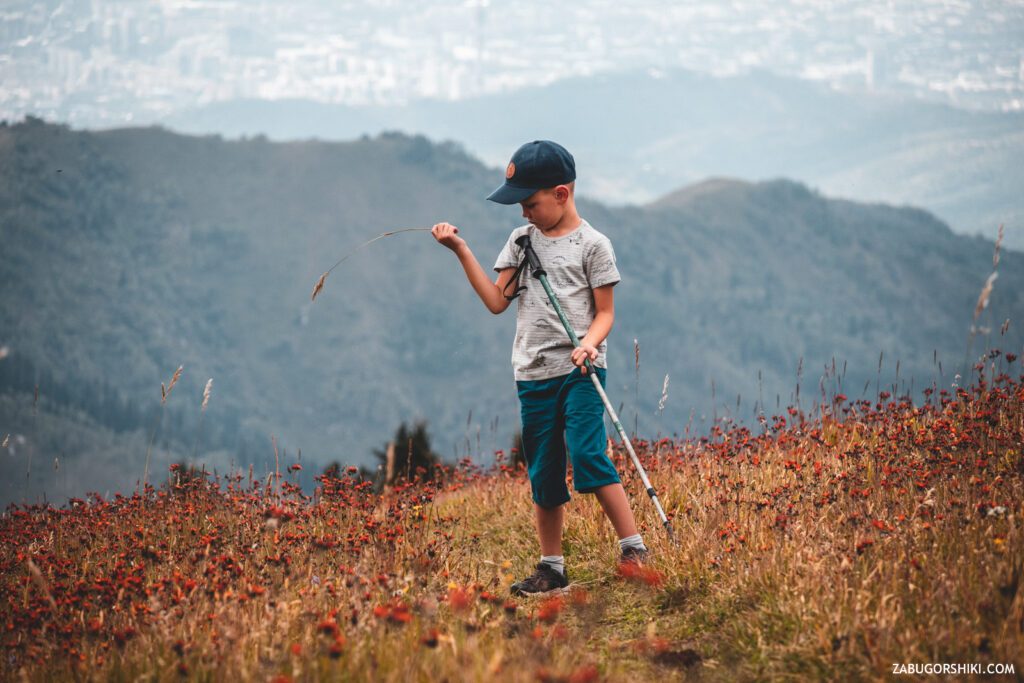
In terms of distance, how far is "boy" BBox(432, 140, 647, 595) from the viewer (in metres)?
4.32

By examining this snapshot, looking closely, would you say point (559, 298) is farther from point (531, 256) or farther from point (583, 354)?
point (583, 354)

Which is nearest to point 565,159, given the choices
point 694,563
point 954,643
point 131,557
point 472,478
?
point 694,563

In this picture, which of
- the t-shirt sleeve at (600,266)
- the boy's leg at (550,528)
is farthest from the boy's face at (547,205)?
the boy's leg at (550,528)

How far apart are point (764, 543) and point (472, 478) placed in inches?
148

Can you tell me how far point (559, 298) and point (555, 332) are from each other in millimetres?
185

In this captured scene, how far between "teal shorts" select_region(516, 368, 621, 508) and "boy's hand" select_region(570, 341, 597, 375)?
26cm

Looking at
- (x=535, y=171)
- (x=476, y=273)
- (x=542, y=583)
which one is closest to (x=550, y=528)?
(x=542, y=583)

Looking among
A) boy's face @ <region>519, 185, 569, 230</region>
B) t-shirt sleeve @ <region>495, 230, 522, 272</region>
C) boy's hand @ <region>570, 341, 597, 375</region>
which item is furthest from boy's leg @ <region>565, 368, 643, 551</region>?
boy's face @ <region>519, 185, 569, 230</region>

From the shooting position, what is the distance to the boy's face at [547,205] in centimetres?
443

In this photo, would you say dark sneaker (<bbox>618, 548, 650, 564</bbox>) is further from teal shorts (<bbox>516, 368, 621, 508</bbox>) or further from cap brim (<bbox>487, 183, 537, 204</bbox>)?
cap brim (<bbox>487, 183, 537, 204</bbox>)

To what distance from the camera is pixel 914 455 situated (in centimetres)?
494

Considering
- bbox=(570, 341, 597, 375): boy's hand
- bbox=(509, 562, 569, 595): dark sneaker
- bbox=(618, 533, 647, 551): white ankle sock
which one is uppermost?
bbox=(570, 341, 597, 375): boy's hand

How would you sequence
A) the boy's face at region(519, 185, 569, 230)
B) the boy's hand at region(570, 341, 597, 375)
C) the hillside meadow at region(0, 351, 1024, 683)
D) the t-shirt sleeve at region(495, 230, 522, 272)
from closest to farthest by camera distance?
the hillside meadow at region(0, 351, 1024, 683), the boy's hand at region(570, 341, 597, 375), the boy's face at region(519, 185, 569, 230), the t-shirt sleeve at region(495, 230, 522, 272)

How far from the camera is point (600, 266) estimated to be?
4414 mm
